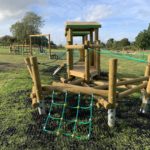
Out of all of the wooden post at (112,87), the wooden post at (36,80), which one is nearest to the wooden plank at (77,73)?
the wooden post at (36,80)

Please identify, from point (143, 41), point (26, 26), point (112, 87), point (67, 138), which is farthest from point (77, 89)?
point (26, 26)

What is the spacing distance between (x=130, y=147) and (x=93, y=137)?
721 mm

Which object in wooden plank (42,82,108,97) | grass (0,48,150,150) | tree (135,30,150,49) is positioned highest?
tree (135,30,150,49)

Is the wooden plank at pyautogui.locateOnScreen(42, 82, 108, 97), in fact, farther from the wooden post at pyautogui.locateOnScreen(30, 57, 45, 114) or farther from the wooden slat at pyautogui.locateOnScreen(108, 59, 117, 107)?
the wooden slat at pyautogui.locateOnScreen(108, 59, 117, 107)

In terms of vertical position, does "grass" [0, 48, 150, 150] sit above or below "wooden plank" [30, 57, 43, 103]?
below

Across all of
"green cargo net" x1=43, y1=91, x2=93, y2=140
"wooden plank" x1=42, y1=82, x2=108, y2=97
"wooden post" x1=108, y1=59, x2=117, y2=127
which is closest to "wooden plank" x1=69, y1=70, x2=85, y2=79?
"green cargo net" x1=43, y1=91, x2=93, y2=140

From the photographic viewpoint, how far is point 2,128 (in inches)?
182

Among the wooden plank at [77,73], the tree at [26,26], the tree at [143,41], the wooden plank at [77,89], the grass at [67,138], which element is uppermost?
the tree at [26,26]

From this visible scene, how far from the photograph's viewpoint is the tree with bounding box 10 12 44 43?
56.0 metres

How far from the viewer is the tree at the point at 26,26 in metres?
56.0

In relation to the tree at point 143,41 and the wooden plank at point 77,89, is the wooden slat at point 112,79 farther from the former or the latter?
the tree at point 143,41

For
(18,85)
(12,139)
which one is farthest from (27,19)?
(12,139)

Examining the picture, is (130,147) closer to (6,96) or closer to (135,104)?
(135,104)

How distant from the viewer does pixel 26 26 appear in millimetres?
57281
